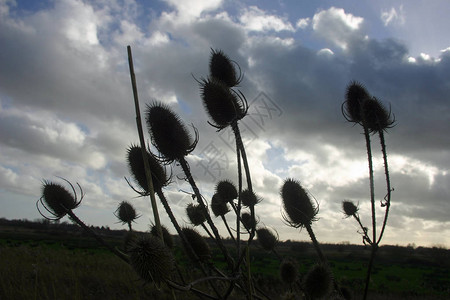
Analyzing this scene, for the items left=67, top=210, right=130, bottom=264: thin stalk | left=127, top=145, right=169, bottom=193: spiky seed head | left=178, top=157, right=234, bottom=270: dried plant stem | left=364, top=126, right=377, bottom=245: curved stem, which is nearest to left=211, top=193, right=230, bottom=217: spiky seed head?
left=178, top=157, right=234, bottom=270: dried plant stem

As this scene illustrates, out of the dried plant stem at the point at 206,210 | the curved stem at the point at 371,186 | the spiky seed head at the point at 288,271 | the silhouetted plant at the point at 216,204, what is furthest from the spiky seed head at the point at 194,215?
the curved stem at the point at 371,186

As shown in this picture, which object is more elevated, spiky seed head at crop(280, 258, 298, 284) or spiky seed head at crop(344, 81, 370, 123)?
spiky seed head at crop(344, 81, 370, 123)

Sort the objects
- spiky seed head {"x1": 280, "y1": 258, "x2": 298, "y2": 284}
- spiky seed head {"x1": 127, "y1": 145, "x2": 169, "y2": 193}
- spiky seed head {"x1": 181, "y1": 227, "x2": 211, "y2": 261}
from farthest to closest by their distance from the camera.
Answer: spiky seed head {"x1": 280, "y1": 258, "x2": 298, "y2": 284}
spiky seed head {"x1": 181, "y1": 227, "x2": 211, "y2": 261}
spiky seed head {"x1": 127, "y1": 145, "x2": 169, "y2": 193}

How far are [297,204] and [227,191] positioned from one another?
125cm

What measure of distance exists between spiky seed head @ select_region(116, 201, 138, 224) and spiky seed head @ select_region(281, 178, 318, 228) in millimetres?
2525

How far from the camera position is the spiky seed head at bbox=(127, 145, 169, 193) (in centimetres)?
335

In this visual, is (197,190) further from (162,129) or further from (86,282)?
(86,282)

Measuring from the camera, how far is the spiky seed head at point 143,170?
3.35m

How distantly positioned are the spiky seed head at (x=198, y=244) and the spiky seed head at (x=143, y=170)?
2.72 ft

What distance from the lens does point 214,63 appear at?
16.9 ft

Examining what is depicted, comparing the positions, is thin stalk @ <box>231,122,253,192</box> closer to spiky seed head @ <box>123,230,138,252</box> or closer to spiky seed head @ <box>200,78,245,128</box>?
spiky seed head @ <box>200,78,245,128</box>

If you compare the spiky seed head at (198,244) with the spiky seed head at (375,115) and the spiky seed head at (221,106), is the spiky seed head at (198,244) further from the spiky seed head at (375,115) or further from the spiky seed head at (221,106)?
the spiky seed head at (375,115)

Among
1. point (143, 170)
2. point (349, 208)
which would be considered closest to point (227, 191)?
point (143, 170)

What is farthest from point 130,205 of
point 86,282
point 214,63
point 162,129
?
point 86,282
